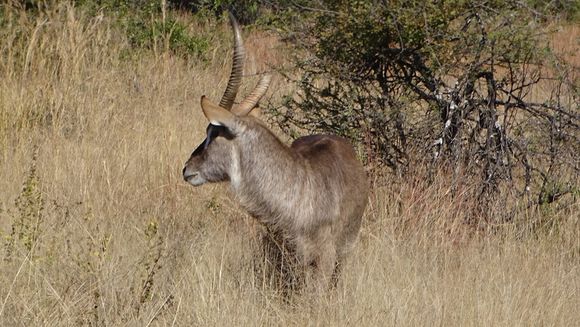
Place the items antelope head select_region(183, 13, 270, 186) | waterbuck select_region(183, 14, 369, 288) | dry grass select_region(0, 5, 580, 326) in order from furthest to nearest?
waterbuck select_region(183, 14, 369, 288) < antelope head select_region(183, 13, 270, 186) < dry grass select_region(0, 5, 580, 326)

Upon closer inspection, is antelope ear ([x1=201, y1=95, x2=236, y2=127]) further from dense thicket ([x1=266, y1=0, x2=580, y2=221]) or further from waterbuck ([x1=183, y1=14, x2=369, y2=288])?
dense thicket ([x1=266, y1=0, x2=580, y2=221])

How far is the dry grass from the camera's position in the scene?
498cm

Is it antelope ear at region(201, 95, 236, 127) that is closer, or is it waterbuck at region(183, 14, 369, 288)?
antelope ear at region(201, 95, 236, 127)

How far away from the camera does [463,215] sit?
22.0ft

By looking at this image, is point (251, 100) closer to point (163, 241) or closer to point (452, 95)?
point (163, 241)

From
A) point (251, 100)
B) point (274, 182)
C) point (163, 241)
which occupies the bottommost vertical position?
point (163, 241)

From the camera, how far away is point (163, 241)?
5.77 m

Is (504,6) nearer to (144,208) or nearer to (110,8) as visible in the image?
(144,208)

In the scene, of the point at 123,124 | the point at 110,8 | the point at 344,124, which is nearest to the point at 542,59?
the point at 344,124

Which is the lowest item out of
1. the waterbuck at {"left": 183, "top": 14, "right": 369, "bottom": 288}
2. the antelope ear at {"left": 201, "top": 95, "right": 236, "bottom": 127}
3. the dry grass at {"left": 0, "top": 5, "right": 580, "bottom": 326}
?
the dry grass at {"left": 0, "top": 5, "right": 580, "bottom": 326}

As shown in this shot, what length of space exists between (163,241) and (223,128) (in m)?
0.89

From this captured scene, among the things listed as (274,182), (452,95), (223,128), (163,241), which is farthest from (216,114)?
(452,95)

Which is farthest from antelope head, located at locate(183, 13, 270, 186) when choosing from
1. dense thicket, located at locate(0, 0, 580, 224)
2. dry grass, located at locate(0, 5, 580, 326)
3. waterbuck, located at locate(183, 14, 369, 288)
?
dense thicket, located at locate(0, 0, 580, 224)

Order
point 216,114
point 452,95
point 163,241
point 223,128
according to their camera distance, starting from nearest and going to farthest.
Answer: point 216,114 < point 223,128 < point 163,241 < point 452,95
